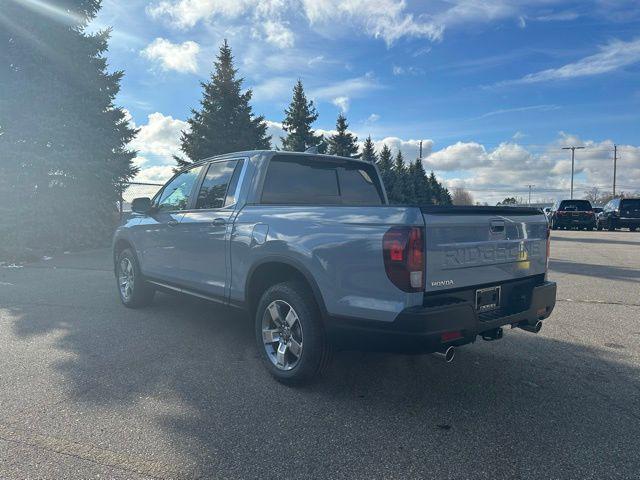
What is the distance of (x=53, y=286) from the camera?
8117 millimetres

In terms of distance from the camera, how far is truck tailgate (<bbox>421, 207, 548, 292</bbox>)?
9.88 ft

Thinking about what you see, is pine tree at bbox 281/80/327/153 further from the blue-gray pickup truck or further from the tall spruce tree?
the blue-gray pickup truck

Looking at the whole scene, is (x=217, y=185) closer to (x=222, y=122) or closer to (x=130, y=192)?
(x=130, y=192)

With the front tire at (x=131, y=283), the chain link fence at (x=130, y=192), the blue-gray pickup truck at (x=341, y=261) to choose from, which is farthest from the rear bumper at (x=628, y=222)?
the front tire at (x=131, y=283)

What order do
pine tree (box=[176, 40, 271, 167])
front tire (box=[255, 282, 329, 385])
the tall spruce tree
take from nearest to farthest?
front tire (box=[255, 282, 329, 385])
the tall spruce tree
pine tree (box=[176, 40, 271, 167])

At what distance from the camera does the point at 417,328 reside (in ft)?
9.52

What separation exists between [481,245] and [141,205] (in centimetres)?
422

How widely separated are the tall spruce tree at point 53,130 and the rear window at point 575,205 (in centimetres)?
2462

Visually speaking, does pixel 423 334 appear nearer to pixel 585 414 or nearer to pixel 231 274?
pixel 585 414

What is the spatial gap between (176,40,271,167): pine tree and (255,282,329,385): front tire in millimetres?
20250

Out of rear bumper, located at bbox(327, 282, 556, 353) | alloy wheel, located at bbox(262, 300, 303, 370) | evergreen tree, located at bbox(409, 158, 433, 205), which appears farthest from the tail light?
evergreen tree, located at bbox(409, 158, 433, 205)

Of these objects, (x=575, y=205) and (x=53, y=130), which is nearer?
(x=53, y=130)

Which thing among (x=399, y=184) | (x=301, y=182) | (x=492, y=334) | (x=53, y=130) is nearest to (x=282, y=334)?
(x=301, y=182)

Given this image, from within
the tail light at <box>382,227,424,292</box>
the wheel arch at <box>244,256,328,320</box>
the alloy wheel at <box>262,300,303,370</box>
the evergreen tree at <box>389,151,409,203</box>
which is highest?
the evergreen tree at <box>389,151,409,203</box>
